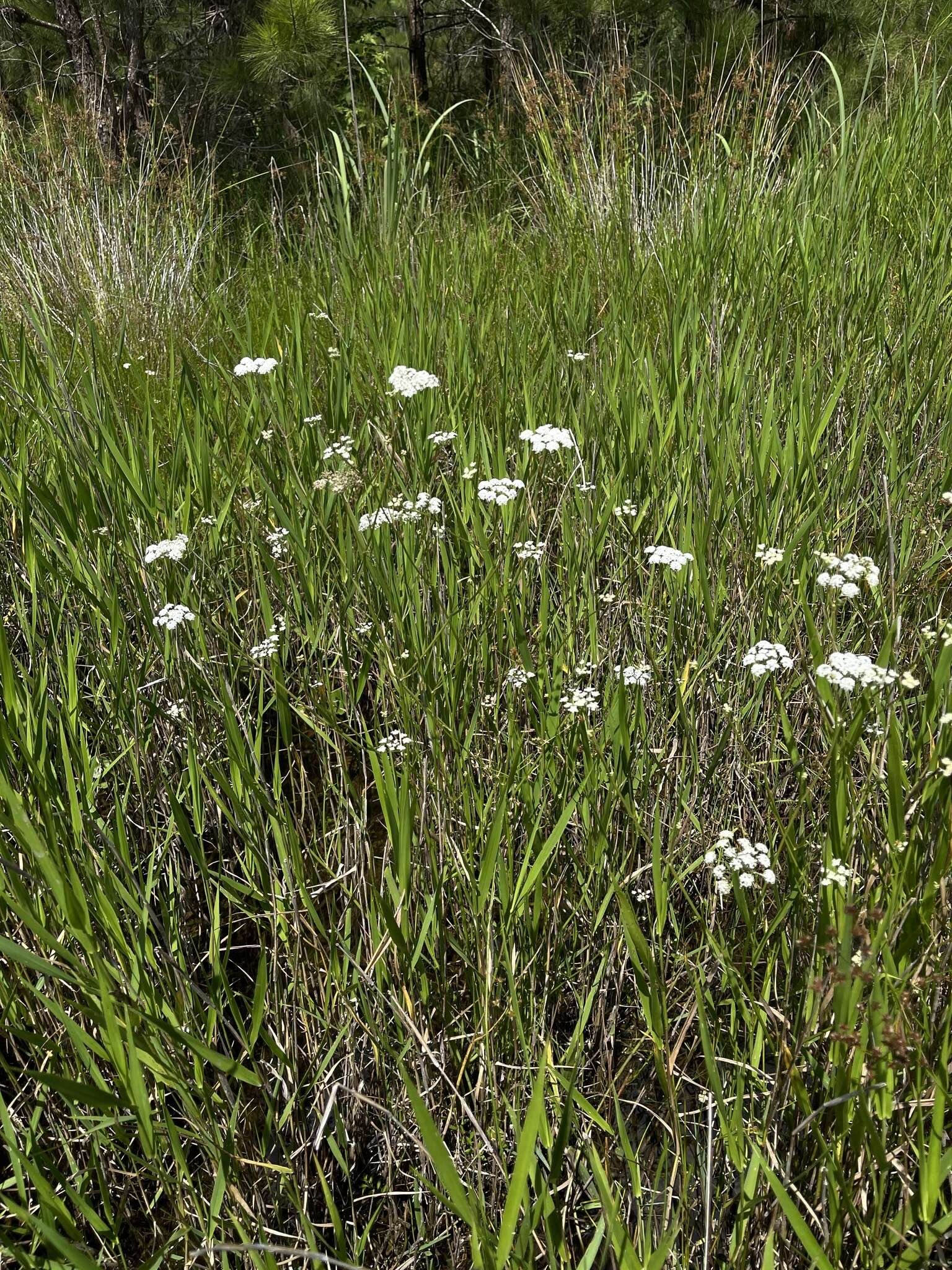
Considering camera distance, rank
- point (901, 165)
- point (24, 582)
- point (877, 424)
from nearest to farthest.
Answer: point (24, 582), point (877, 424), point (901, 165)

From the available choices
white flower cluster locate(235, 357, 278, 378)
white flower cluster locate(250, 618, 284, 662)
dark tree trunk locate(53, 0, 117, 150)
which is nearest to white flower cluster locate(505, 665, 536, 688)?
white flower cluster locate(250, 618, 284, 662)

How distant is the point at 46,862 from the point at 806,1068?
872mm

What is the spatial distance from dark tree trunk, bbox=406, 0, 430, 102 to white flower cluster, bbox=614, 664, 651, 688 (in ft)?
20.4

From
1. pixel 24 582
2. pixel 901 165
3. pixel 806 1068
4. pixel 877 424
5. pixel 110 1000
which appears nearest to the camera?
pixel 110 1000

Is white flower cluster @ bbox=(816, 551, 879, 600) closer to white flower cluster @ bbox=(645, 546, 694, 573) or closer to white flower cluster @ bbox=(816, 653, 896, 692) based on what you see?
white flower cluster @ bbox=(816, 653, 896, 692)

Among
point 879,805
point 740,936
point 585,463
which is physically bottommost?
point 740,936

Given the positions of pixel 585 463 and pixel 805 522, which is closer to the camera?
pixel 805 522

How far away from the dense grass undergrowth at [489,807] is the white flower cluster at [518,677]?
0.01 metres

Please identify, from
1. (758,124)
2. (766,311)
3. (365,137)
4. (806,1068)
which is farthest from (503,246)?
(806,1068)

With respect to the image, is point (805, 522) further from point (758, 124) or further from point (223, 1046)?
point (758, 124)

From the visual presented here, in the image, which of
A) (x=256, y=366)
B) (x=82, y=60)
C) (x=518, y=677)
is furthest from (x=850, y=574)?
(x=82, y=60)

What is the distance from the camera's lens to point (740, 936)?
1280 millimetres

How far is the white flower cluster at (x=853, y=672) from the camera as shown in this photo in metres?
0.91

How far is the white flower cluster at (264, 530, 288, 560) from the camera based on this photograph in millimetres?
1601
